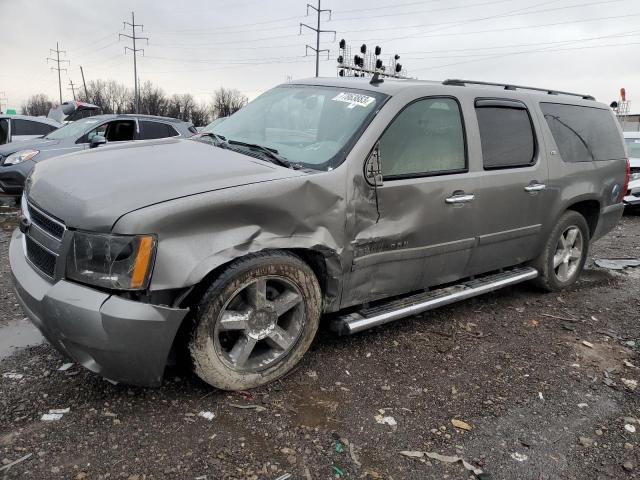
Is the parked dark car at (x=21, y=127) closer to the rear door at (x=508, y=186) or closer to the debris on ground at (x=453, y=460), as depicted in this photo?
the rear door at (x=508, y=186)

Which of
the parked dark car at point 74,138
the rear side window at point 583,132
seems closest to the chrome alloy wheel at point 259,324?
the rear side window at point 583,132

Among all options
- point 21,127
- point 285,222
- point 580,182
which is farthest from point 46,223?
point 21,127

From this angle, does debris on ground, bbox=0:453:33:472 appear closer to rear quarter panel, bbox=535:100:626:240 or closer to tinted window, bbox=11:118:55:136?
rear quarter panel, bbox=535:100:626:240

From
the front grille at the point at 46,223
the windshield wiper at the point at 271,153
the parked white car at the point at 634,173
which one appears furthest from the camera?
the parked white car at the point at 634,173

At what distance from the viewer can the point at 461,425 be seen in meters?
2.77

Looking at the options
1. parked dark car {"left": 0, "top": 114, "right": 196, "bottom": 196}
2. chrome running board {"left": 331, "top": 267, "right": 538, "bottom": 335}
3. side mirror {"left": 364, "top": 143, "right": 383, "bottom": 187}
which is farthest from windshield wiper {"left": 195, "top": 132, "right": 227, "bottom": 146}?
parked dark car {"left": 0, "top": 114, "right": 196, "bottom": 196}

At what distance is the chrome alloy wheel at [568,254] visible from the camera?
499cm

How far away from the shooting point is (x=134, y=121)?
988cm

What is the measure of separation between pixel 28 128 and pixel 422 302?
11.4 meters

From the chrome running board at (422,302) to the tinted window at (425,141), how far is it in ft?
3.02

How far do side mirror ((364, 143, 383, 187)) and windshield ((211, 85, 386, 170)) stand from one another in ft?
0.52

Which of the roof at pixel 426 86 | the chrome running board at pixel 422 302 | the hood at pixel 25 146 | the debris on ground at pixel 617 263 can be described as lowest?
the debris on ground at pixel 617 263

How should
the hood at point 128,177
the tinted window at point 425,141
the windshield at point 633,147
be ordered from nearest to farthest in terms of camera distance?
1. the hood at point 128,177
2. the tinted window at point 425,141
3. the windshield at point 633,147

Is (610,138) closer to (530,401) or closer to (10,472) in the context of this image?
(530,401)
